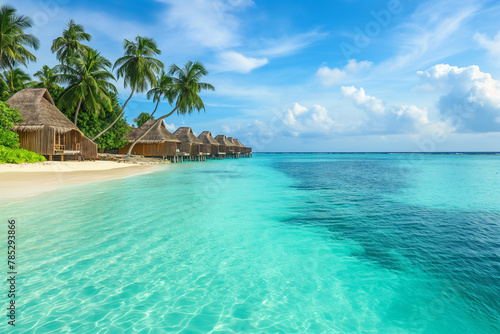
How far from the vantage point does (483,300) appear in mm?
3100

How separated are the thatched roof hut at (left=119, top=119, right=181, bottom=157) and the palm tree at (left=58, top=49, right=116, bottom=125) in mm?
8587

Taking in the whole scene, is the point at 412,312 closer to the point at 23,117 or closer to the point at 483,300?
the point at 483,300

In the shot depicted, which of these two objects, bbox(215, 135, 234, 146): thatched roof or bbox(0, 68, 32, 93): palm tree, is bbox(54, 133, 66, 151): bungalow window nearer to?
bbox(0, 68, 32, 93): palm tree

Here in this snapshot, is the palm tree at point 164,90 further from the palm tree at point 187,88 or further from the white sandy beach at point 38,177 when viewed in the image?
the white sandy beach at point 38,177

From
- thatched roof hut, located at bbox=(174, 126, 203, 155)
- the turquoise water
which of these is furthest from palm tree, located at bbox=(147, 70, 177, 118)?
the turquoise water

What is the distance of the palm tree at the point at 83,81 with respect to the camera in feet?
72.0

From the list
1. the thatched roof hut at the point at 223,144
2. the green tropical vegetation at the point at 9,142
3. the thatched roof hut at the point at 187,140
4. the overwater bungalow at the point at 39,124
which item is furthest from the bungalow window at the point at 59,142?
the thatched roof hut at the point at 223,144

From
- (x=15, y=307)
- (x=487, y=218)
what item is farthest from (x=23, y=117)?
(x=487, y=218)

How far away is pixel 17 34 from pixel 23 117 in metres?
7.16

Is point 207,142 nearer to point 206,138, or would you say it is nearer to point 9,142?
point 206,138

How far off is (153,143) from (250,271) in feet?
102

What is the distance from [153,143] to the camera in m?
32.2

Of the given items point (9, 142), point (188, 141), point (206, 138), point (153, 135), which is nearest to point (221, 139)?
point (206, 138)

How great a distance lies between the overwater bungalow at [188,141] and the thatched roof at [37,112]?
18.8 m
